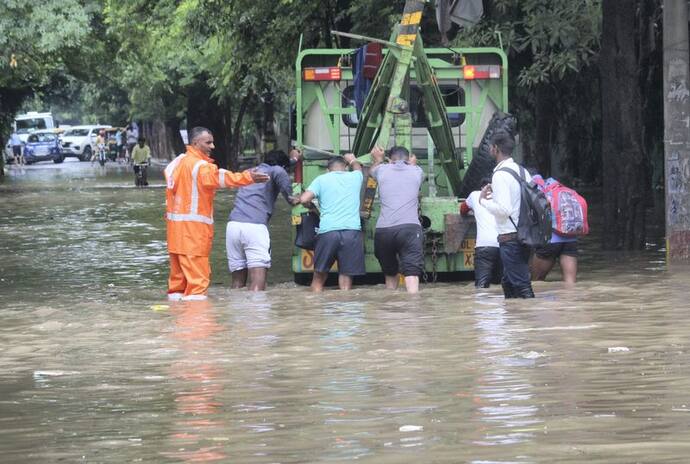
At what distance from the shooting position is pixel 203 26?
104 ft

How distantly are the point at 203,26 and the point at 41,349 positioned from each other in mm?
20892

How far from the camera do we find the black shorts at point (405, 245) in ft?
47.7

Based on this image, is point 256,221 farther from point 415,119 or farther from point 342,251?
point 415,119

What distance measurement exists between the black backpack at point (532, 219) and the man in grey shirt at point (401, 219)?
2.05m

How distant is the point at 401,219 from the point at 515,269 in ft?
5.83

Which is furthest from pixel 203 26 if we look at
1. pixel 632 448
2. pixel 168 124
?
pixel 168 124

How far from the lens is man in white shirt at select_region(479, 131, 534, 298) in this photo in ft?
41.3

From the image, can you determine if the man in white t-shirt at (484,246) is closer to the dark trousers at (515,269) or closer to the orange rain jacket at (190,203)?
the dark trousers at (515,269)

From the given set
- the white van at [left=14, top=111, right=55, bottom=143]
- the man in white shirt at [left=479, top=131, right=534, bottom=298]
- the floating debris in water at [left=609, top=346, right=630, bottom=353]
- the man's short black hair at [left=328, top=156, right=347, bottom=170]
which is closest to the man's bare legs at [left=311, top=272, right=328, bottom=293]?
the man's short black hair at [left=328, top=156, right=347, bottom=170]

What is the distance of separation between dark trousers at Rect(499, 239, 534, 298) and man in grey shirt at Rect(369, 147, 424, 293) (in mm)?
1386

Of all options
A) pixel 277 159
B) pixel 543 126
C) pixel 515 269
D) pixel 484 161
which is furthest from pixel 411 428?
pixel 543 126

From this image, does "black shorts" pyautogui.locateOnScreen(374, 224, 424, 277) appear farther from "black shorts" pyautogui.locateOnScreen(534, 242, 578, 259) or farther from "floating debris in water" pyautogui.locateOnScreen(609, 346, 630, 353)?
"floating debris in water" pyautogui.locateOnScreen(609, 346, 630, 353)

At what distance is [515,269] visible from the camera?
13078mm

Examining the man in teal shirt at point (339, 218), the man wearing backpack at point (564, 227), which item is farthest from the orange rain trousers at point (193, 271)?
the man wearing backpack at point (564, 227)
